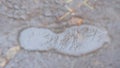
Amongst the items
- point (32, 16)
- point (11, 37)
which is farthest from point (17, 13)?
point (11, 37)

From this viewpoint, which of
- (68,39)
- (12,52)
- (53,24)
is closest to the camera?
(12,52)

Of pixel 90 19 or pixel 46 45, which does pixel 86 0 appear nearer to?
pixel 90 19

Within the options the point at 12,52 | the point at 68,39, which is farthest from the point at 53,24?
the point at 12,52

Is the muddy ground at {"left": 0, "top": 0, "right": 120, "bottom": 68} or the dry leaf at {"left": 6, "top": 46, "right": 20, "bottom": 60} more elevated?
the muddy ground at {"left": 0, "top": 0, "right": 120, "bottom": 68}

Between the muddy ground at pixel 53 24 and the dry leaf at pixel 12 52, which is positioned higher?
the muddy ground at pixel 53 24

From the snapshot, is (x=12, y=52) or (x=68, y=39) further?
(x=68, y=39)

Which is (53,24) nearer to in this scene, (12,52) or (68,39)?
(68,39)
